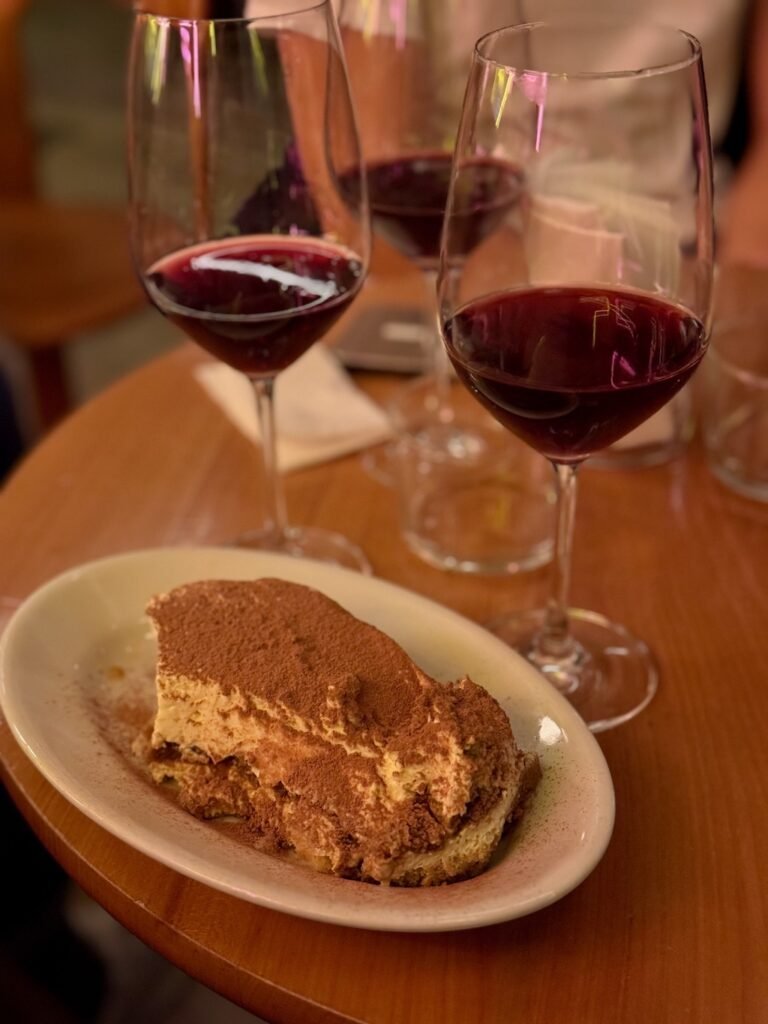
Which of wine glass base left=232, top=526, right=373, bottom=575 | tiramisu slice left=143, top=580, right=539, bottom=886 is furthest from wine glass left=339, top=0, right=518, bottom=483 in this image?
tiramisu slice left=143, top=580, right=539, bottom=886

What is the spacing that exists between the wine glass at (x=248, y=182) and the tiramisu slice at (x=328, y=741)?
0.72 feet

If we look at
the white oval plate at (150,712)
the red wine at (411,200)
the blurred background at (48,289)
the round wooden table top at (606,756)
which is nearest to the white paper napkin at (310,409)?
the round wooden table top at (606,756)

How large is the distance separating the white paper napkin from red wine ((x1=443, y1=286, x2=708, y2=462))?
35 centimetres

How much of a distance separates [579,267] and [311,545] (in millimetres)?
319

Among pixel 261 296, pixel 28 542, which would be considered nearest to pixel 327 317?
pixel 261 296

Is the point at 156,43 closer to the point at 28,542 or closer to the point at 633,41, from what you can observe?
the point at 28,542

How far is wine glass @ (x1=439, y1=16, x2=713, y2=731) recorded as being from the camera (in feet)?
2.06

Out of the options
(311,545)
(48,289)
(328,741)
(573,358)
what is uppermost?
(573,358)

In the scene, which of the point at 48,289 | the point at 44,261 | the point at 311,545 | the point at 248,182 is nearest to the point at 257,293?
the point at 248,182

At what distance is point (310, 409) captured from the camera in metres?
1.04

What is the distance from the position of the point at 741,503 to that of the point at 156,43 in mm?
554

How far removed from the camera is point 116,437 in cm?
104

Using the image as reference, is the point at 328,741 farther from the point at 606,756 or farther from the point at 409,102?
the point at 409,102

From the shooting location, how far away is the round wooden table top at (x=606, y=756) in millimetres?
535
